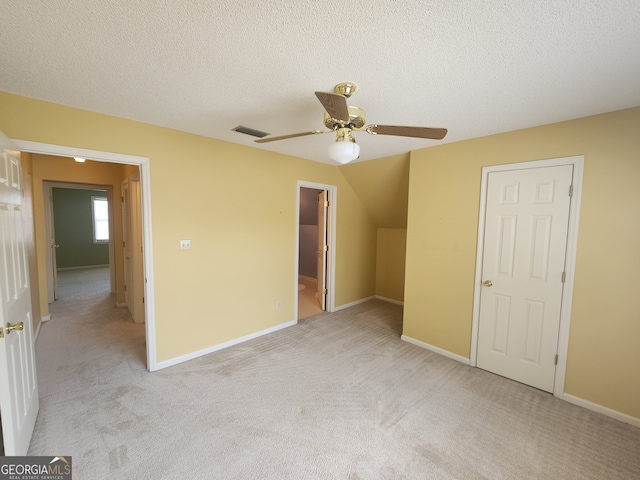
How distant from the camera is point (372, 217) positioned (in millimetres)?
4996

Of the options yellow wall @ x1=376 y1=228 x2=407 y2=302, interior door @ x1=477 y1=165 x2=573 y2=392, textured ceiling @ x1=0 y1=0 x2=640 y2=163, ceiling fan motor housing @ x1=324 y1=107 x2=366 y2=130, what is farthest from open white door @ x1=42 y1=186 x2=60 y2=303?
interior door @ x1=477 y1=165 x2=573 y2=392

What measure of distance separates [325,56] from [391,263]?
13.7 ft

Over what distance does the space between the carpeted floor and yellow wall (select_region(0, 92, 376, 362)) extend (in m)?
0.51

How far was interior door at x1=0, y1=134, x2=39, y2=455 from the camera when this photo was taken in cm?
139

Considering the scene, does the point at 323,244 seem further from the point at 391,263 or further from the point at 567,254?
the point at 567,254

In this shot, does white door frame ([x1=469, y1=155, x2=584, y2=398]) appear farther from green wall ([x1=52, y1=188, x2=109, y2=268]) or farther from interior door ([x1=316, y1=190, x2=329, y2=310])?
green wall ([x1=52, y1=188, x2=109, y2=268])

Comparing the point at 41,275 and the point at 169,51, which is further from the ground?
the point at 169,51

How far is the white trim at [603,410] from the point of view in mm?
2021

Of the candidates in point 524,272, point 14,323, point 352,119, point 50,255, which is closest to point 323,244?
point 524,272

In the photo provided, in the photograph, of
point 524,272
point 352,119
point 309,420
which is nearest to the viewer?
point 352,119

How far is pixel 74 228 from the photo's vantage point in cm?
743

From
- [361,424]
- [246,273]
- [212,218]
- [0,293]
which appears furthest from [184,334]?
[361,424]

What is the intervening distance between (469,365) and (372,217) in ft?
9.43

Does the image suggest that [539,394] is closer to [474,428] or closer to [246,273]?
[474,428]
